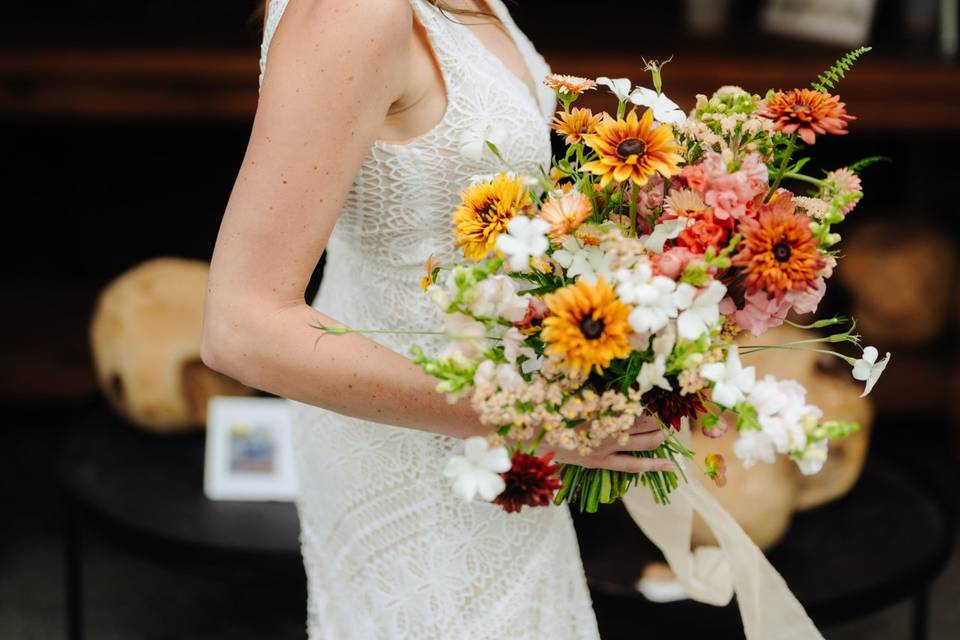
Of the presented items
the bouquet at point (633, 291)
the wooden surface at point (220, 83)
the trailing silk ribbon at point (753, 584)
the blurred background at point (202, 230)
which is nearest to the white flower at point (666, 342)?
the bouquet at point (633, 291)

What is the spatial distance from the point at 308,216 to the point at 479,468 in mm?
289

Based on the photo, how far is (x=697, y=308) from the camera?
0.93 m

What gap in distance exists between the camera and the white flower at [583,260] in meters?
0.96

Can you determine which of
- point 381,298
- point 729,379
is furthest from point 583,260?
point 381,298

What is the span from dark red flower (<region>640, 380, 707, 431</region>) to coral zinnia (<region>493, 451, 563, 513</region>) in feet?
0.36

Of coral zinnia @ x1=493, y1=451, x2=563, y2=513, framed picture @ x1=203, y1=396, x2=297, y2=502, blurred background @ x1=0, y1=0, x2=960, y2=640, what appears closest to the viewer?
coral zinnia @ x1=493, y1=451, x2=563, y2=513

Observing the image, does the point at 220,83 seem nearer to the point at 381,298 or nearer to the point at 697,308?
the point at 381,298

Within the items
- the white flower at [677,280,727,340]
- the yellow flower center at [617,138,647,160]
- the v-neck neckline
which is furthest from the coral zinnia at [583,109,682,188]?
the v-neck neckline

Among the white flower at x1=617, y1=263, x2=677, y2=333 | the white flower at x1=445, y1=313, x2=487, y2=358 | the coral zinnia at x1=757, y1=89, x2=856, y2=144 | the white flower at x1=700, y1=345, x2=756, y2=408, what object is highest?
the coral zinnia at x1=757, y1=89, x2=856, y2=144

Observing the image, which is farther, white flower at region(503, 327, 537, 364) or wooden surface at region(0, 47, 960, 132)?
wooden surface at region(0, 47, 960, 132)

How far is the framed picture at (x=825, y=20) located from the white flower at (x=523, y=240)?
2.75 metres

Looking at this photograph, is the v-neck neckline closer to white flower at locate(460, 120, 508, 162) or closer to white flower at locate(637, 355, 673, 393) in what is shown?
white flower at locate(460, 120, 508, 162)

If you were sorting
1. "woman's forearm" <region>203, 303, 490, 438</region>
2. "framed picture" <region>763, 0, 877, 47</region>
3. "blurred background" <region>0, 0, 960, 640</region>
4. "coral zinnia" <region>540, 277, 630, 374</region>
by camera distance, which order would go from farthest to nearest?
1. "framed picture" <region>763, 0, 877, 47</region>
2. "blurred background" <region>0, 0, 960, 640</region>
3. "woman's forearm" <region>203, 303, 490, 438</region>
4. "coral zinnia" <region>540, 277, 630, 374</region>

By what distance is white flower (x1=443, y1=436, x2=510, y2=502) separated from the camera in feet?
2.99
